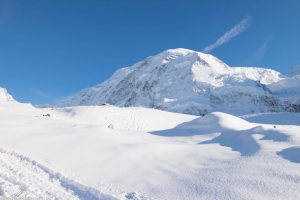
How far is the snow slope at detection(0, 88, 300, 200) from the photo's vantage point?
12.2ft

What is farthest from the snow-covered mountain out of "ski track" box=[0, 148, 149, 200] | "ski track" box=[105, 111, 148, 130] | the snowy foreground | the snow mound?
"ski track" box=[0, 148, 149, 200]

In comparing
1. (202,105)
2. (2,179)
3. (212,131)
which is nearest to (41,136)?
(2,179)

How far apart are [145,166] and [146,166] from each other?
0.02 meters

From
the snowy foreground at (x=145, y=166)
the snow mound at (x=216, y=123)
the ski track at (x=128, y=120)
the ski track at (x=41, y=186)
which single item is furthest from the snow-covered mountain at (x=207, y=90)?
the ski track at (x=41, y=186)

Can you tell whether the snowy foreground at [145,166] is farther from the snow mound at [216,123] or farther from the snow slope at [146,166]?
the snow mound at [216,123]

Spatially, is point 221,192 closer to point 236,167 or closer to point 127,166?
point 236,167

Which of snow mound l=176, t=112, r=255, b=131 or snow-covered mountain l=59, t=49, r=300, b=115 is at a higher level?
snow-covered mountain l=59, t=49, r=300, b=115

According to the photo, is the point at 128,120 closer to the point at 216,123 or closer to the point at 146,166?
the point at 216,123

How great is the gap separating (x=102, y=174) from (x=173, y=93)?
4467 cm

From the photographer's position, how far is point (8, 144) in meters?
6.25

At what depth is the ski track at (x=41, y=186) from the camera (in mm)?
3668

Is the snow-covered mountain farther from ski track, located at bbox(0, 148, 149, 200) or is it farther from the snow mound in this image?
ski track, located at bbox(0, 148, 149, 200)

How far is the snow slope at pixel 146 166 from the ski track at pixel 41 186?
0.05 ft

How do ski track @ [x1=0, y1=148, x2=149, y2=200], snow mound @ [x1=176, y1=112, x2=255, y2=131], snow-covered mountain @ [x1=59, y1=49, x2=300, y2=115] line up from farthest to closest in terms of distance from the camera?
snow-covered mountain @ [x1=59, y1=49, x2=300, y2=115]
snow mound @ [x1=176, y1=112, x2=255, y2=131]
ski track @ [x1=0, y1=148, x2=149, y2=200]
